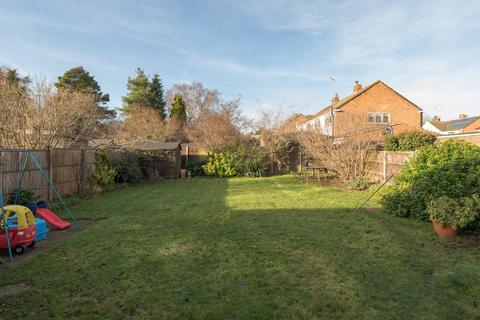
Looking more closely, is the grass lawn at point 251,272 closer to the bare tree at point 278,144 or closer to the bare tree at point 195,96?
the bare tree at point 278,144

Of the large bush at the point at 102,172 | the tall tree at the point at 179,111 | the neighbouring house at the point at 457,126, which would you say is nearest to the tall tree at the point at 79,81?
the tall tree at the point at 179,111

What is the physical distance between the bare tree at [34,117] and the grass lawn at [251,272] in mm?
5114

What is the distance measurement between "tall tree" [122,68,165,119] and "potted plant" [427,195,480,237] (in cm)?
3445

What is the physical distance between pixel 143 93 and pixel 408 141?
3117 centimetres

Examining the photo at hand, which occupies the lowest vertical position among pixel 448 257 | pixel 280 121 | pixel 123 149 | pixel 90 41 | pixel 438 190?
pixel 448 257

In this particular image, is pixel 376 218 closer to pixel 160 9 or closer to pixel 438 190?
pixel 438 190

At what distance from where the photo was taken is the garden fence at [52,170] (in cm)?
803

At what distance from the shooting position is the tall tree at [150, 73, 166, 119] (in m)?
38.2

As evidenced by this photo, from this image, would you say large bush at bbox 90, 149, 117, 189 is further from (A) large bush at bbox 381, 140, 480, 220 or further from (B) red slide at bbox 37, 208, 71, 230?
(A) large bush at bbox 381, 140, 480, 220

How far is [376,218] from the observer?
768cm

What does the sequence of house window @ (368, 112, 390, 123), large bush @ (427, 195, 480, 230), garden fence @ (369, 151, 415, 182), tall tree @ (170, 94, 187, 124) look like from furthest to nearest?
1. tall tree @ (170, 94, 187, 124)
2. house window @ (368, 112, 390, 123)
3. garden fence @ (369, 151, 415, 182)
4. large bush @ (427, 195, 480, 230)

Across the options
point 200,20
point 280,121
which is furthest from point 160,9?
point 280,121

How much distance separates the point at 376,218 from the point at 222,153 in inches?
537

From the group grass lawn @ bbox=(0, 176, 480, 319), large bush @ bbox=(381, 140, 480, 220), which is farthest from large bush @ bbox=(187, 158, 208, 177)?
large bush @ bbox=(381, 140, 480, 220)
